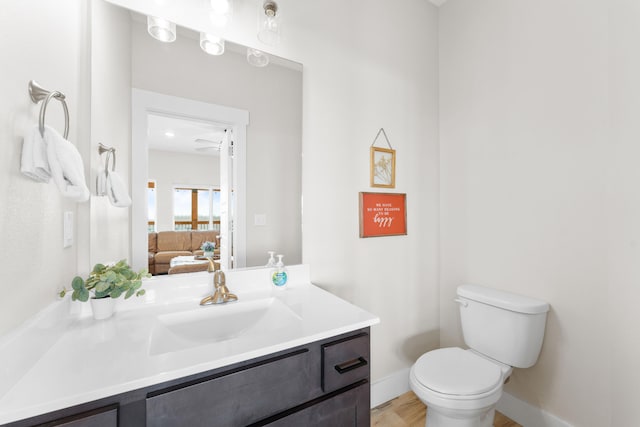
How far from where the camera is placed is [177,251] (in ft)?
4.01

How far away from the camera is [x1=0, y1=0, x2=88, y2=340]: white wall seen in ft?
2.17

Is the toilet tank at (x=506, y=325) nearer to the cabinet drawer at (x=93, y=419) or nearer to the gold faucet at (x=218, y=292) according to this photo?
the gold faucet at (x=218, y=292)

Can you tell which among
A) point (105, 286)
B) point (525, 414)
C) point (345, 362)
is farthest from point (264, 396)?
point (525, 414)

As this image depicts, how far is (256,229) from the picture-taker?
4.68 ft

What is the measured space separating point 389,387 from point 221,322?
1.30 meters

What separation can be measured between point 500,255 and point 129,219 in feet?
6.52

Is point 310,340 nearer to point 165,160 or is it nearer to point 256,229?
point 256,229

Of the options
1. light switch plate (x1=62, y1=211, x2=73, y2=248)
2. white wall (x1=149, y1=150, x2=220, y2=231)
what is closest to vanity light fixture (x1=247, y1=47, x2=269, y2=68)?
white wall (x1=149, y1=150, x2=220, y2=231)

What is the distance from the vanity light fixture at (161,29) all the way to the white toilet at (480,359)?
190 centimetres

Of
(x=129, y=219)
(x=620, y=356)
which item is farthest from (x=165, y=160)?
(x=620, y=356)

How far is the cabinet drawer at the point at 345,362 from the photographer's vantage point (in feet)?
3.00

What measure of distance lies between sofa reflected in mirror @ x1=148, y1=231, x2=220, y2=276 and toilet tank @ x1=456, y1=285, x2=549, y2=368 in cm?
148

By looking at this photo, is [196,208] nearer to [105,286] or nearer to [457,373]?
[105,286]

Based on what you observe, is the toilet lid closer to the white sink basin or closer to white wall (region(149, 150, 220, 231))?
the white sink basin
